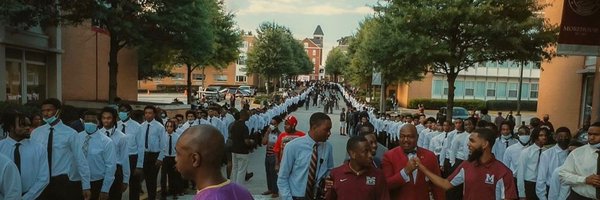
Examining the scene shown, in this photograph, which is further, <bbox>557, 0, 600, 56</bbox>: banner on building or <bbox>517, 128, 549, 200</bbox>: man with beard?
<bbox>557, 0, 600, 56</bbox>: banner on building

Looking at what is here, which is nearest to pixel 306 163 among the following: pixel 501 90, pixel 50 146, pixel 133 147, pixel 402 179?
pixel 402 179

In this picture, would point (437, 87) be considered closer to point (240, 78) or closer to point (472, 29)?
point (472, 29)

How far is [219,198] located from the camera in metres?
2.23

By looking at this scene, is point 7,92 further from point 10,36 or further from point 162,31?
point 162,31

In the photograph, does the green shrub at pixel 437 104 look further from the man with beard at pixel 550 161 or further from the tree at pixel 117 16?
the man with beard at pixel 550 161

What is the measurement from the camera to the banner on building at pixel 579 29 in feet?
36.3

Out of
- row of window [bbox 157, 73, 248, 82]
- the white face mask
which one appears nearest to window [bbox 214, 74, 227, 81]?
row of window [bbox 157, 73, 248, 82]

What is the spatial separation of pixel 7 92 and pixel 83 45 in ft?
26.3

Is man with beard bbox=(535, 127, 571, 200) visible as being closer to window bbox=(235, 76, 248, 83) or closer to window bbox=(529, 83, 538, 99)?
window bbox=(529, 83, 538, 99)

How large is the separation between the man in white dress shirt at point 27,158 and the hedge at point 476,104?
43.9 meters

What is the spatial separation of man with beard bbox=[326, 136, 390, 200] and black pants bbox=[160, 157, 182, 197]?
5.79 metres

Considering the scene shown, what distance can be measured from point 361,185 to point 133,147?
210 inches

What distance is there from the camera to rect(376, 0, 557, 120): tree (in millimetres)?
16016

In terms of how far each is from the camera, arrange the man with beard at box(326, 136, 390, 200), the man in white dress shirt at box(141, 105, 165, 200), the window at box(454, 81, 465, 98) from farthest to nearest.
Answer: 1. the window at box(454, 81, 465, 98)
2. the man in white dress shirt at box(141, 105, 165, 200)
3. the man with beard at box(326, 136, 390, 200)
